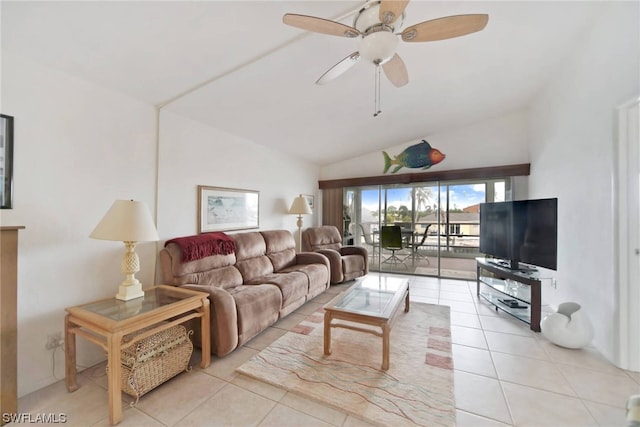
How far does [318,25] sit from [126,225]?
74.1 inches

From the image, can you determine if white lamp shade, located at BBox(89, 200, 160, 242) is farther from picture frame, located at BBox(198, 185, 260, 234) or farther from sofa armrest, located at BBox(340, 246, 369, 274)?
sofa armrest, located at BBox(340, 246, 369, 274)

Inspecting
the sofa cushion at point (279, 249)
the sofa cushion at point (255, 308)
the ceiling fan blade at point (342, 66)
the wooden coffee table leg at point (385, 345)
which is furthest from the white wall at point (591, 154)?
the sofa cushion at point (279, 249)

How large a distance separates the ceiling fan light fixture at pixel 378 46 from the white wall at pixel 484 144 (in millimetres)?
3739

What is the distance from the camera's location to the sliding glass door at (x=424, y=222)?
471cm

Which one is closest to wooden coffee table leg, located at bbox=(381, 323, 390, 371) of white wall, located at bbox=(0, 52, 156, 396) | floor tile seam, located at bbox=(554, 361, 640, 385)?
floor tile seam, located at bbox=(554, 361, 640, 385)

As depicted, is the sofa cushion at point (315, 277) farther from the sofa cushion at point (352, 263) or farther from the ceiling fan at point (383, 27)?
the ceiling fan at point (383, 27)

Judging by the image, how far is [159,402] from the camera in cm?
167

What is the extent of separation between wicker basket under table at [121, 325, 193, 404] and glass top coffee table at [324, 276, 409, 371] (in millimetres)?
1145

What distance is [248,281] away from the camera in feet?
10.1

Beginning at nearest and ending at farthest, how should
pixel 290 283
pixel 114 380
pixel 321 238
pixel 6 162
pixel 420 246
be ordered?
1. pixel 114 380
2. pixel 6 162
3. pixel 290 283
4. pixel 321 238
5. pixel 420 246

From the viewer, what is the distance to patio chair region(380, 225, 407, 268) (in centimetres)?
507

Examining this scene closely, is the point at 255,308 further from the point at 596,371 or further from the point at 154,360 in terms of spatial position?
the point at 596,371

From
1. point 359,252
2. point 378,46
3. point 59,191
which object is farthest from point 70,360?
point 359,252

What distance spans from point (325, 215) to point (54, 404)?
4.73 meters
